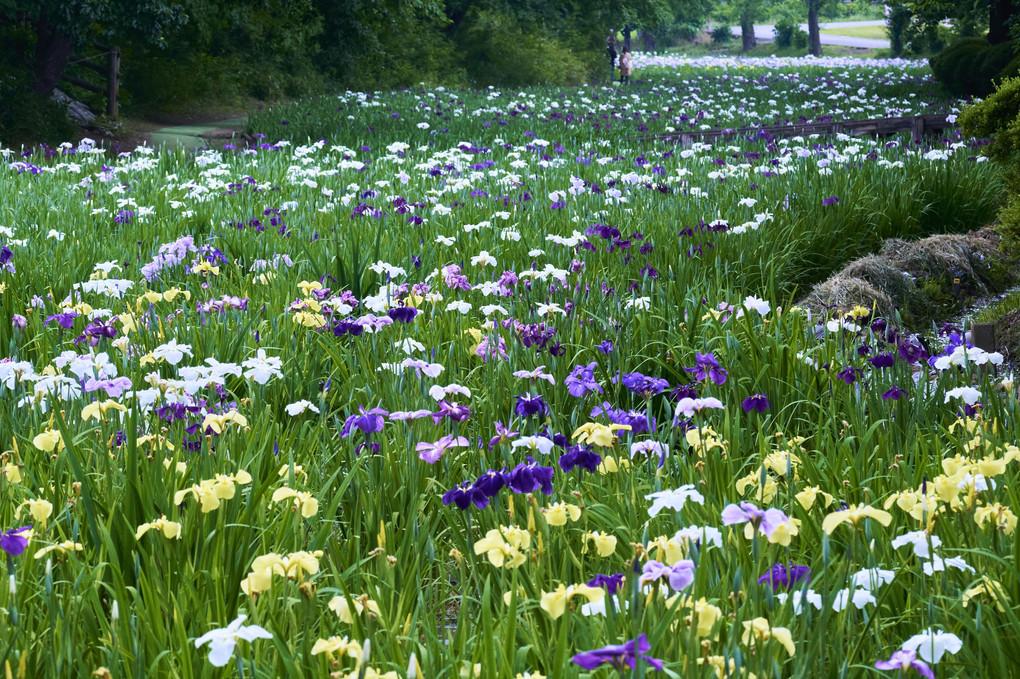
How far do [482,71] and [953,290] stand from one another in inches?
1042

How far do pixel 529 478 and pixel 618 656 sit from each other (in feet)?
2.02

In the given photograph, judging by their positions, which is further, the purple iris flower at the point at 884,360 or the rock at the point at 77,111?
the rock at the point at 77,111

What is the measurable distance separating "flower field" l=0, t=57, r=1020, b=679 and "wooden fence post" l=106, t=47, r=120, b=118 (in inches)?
440

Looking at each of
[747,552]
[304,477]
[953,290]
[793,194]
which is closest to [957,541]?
[747,552]

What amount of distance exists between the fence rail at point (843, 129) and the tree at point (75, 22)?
768 cm

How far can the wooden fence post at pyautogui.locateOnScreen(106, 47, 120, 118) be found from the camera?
16.8m

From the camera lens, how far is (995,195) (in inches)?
307

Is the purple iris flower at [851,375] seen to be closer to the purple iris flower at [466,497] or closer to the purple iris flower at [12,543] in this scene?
the purple iris flower at [466,497]

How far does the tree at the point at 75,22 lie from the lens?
13.6m

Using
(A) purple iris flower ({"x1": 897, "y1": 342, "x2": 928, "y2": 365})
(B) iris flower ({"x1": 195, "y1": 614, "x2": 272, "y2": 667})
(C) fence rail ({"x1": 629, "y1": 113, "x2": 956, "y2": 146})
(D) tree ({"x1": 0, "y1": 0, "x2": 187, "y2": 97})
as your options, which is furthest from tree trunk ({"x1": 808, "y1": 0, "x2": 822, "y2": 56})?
(B) iris flower ({"x1": 195, "y1": 614, "x2": 272, "y2": 667})

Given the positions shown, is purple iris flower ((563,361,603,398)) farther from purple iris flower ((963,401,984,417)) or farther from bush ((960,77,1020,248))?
bush ((960,77,1020,248))

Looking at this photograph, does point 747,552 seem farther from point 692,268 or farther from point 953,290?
point 953,290

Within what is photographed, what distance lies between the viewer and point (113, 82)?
55.4 ft

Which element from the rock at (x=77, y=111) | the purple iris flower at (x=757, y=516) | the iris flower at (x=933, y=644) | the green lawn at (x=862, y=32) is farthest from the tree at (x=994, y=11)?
the green lawn at (x=862, y=32)
